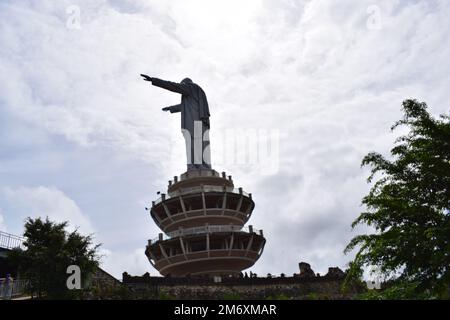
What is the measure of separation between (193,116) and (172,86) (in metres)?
4.49

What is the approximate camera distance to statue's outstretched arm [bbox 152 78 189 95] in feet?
196

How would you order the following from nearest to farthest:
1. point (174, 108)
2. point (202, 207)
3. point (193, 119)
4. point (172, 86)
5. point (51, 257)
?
1. point (51, 257)
2. point (202, 207)
3. point (193, 119)
4. point (172, 86)
5. point (174, 108)

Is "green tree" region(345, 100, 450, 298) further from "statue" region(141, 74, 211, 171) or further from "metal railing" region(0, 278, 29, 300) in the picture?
"statue" region(141, 74, 211, 171)

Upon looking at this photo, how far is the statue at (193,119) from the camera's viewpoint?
191 feet

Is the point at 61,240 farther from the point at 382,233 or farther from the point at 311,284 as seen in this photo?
the point at 311,284

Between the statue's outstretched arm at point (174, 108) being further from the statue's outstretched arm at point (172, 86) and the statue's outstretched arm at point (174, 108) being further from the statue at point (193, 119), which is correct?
the statue's outstretched arm at point (172, 86)

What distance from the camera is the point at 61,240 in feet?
92.7

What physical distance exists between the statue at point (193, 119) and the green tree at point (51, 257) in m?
29.3

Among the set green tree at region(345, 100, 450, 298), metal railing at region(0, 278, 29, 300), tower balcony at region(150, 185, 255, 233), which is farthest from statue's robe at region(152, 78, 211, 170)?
green tree at region(345, 100, 450, 298)

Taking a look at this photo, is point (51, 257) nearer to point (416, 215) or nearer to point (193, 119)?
point (416, 215)

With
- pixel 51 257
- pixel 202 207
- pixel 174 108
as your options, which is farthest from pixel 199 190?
pixel 51 257

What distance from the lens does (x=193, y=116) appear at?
6038 cm
